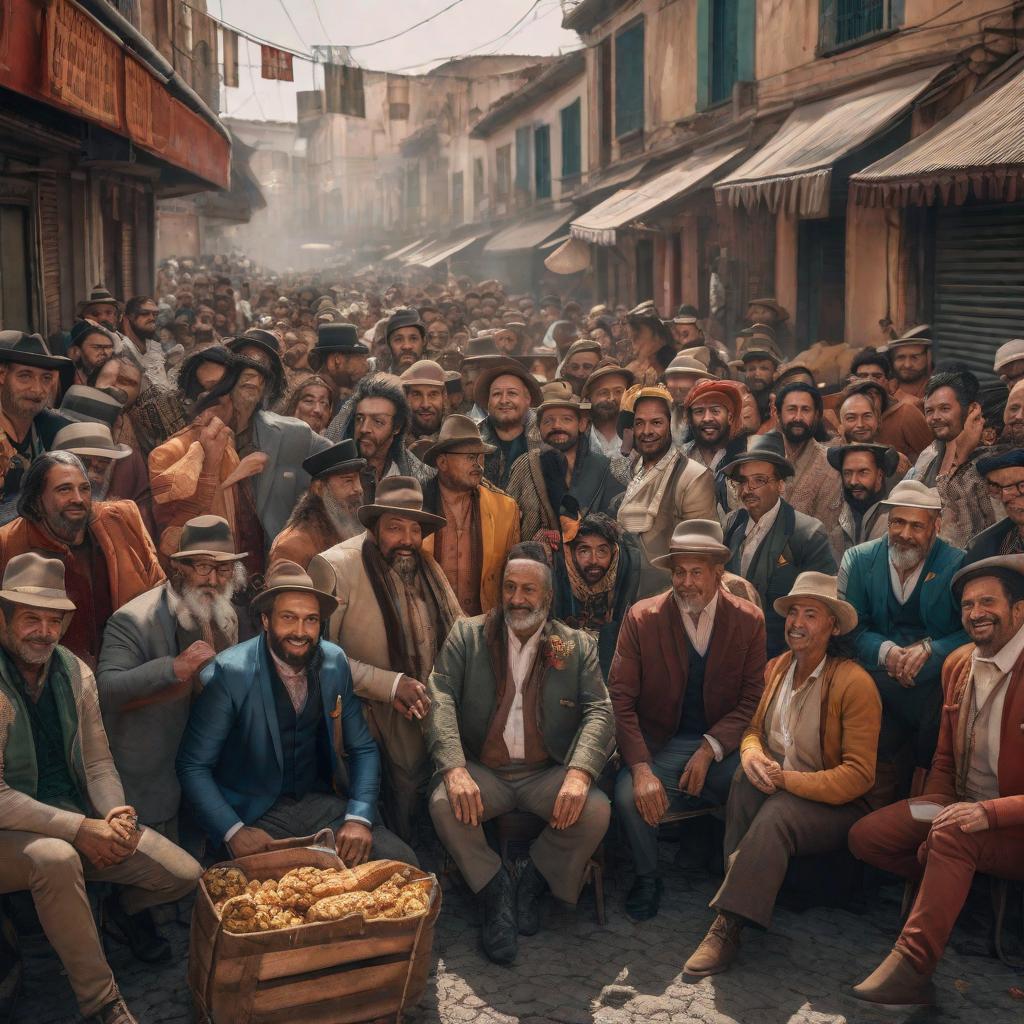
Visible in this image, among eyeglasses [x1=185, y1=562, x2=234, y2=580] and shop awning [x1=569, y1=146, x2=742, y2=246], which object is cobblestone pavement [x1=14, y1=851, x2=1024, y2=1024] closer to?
eyeglasses [x1=185, y1=562, x2=234, y2=580]

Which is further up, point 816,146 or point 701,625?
point 816,146

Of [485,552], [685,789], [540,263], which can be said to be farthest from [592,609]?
[540,263]

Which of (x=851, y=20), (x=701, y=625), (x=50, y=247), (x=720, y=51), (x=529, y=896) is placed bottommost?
(x=529, y=896)

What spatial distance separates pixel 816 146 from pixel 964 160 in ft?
12.0

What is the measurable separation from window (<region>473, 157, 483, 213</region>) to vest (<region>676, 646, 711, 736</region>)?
39.6 meters

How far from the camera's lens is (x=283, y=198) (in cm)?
10912

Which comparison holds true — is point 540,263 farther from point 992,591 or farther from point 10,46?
point 992,591

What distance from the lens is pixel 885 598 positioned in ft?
18.5

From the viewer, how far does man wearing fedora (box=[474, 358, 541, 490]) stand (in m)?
7.18

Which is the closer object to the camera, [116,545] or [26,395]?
[116,545]

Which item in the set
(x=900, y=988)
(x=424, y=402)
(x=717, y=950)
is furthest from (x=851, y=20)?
(x=900, y=988)

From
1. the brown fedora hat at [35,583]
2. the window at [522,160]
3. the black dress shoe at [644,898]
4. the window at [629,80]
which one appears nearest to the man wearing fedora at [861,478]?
the black dress shoe at [644,898]

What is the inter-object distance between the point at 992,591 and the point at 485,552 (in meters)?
2.51

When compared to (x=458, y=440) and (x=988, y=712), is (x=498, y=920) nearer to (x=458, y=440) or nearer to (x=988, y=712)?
(x=988, y=712)
